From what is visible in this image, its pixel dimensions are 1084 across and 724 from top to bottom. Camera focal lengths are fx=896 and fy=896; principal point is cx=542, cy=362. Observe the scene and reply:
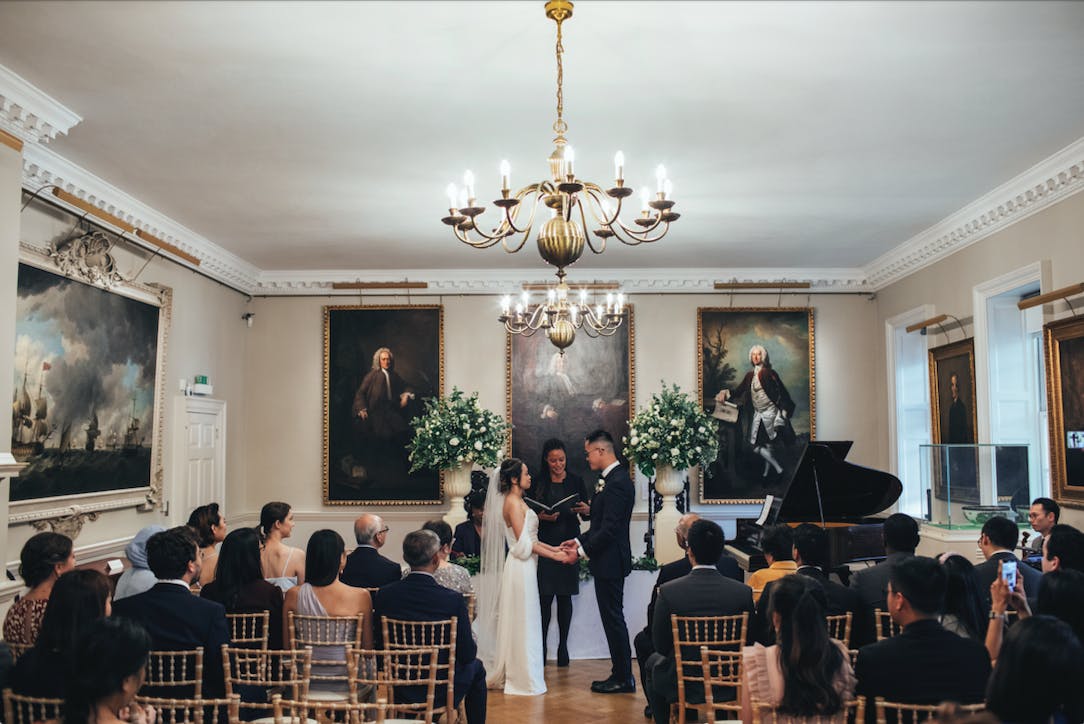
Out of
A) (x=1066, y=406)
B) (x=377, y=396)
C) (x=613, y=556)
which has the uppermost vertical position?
(x=377, y=396)

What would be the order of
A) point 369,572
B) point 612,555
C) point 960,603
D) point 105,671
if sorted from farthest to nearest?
point 612,555, point 369,572, point 960,603, point 105,671

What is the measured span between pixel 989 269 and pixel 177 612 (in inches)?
291

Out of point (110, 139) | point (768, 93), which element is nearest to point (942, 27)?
point (768, 93)

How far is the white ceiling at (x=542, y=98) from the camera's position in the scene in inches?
180

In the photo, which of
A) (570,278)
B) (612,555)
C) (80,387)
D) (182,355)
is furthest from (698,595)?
(570,278)

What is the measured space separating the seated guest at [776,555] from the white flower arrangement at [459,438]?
16.9 ft

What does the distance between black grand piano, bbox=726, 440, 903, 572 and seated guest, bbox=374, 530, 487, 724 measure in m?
3.75

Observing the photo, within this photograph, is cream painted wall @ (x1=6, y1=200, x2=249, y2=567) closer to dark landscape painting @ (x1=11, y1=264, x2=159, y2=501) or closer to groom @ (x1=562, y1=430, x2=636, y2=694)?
dark landscape painting @ (x1=11, y1=264, x2=159, y2=501)

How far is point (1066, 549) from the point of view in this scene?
466 centimetres

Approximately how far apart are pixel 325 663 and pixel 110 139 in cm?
409

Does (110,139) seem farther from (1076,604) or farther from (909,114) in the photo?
(1076,604)

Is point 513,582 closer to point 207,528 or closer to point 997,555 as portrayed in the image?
point 207,528

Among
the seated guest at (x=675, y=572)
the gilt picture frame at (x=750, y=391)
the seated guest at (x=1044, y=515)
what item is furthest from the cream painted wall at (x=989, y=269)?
the seated guest at (x=675, y=572)

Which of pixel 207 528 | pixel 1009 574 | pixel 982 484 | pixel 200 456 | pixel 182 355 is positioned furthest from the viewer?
pixel 200 456
